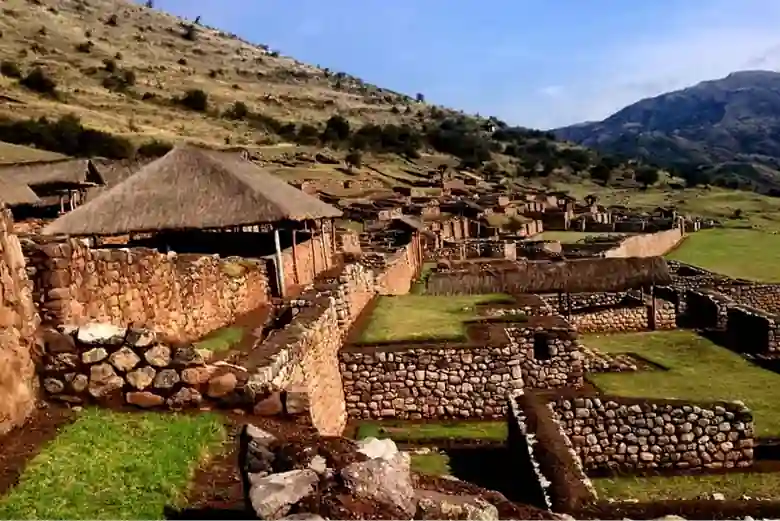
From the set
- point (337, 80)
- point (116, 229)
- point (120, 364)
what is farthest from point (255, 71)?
point (120, 364)

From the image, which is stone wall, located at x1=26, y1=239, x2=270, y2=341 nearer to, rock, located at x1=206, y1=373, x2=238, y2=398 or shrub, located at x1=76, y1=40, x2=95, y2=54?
rock, located at x1=206, y1=373, x2=238, y2=398

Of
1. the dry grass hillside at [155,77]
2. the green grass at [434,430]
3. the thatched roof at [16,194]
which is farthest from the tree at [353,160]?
the green grass at [434,430]

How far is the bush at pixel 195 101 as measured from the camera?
87375 millimetres

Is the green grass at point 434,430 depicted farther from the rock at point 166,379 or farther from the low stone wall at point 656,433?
the rock at point 166,379

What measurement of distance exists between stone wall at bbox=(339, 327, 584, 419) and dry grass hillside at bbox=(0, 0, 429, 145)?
57.6m

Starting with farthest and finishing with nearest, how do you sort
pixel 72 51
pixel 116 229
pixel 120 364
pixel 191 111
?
pixel 72 51, pixel 191 111, pixel 116 229, pixel 120 364

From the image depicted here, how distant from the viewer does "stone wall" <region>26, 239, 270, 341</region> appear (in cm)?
665

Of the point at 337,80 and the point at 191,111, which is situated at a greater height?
the point at 337,80

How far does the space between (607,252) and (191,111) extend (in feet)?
209

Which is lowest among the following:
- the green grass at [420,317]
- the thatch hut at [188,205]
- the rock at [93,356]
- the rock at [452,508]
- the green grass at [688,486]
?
the green grass at [688,486]

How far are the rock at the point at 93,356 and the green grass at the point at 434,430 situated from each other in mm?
5418

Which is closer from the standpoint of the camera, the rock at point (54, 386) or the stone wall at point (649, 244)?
the rock at point (54, 386)

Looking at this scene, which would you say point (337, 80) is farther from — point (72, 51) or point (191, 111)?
point (191, 111)

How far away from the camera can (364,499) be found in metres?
3.91
